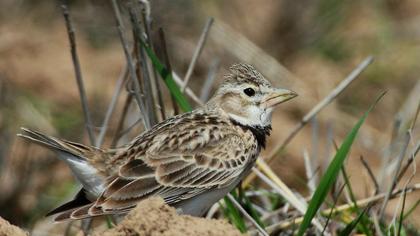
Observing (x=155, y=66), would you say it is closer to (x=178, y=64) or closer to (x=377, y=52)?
(x=178, y=64)

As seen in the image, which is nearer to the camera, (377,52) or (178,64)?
(178,64)

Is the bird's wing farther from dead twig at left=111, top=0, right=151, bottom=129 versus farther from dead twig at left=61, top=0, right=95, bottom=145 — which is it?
dead twig at left=61, top=0, right=95, bottom=145

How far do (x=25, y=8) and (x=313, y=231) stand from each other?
551 centimetres

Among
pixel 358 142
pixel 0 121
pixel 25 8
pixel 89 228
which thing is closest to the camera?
pixel 89 228

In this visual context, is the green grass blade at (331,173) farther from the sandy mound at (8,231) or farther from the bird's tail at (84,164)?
the sandy mound at (8,231)

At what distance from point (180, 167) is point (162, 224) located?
1.37m

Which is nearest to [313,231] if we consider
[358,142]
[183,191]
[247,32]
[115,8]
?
[183,191]

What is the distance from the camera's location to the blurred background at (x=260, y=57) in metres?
9.16

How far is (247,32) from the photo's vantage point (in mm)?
10719

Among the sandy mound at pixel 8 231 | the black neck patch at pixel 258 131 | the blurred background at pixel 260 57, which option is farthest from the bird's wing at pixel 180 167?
the blurred background at pixel 260 57

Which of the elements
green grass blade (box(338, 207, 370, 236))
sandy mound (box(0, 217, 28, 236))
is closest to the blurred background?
green grass blade (box(338, 207, 370, 236))

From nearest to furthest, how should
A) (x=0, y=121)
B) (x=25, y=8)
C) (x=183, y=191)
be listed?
(x=183, y=191), (x=0, y=121), (x=25, y=8)

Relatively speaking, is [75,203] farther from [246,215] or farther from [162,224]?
[162,224]

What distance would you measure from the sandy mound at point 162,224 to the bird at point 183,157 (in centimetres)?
86
